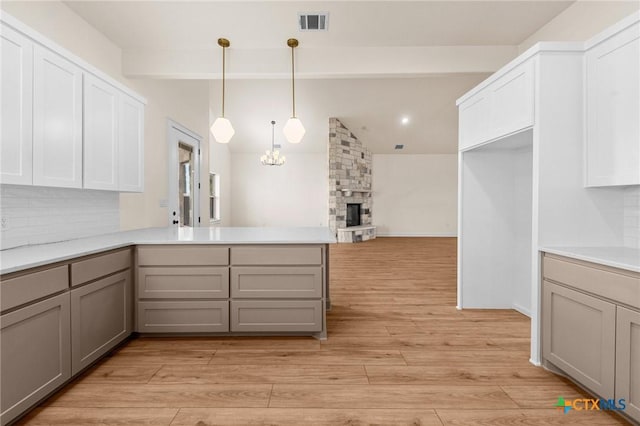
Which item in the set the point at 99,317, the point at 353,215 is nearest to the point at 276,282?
the point at 99,317

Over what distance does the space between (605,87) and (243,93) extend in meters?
6.68

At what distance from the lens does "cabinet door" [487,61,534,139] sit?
229 cm

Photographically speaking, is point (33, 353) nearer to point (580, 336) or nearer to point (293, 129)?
point (293, 129)

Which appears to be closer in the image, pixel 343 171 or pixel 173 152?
pixel 173 152

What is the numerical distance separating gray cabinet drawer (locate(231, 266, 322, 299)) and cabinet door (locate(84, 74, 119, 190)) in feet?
4.20

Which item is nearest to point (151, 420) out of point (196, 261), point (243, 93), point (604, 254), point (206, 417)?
point (206, 417)

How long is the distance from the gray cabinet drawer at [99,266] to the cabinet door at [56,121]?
560 millimetres

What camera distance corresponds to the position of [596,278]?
1.77 metres

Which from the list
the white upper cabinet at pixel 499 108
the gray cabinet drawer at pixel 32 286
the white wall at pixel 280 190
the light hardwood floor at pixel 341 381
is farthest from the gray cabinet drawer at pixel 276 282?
the white wall at pixel 280 190

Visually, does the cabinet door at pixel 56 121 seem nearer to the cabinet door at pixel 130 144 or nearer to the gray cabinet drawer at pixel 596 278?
the cabinet door at pixel 130 144

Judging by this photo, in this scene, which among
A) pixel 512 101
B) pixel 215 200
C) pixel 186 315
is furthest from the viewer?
pixel 215 200

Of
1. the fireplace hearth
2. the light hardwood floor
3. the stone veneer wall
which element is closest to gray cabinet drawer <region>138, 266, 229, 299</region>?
the light hardwood floor

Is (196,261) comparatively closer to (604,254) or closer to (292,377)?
(292,377)

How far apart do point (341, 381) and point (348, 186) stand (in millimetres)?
7094
